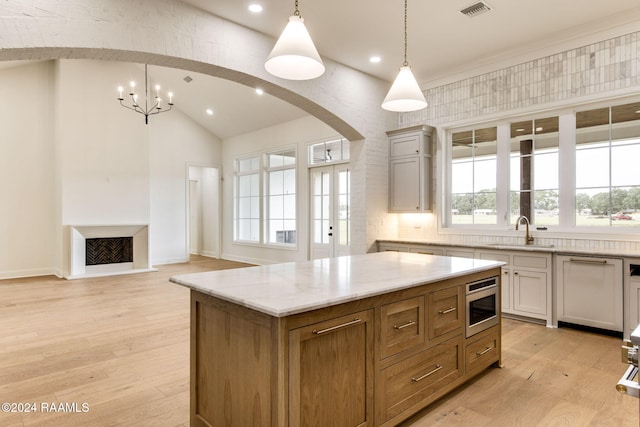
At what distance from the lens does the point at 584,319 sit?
151 inches

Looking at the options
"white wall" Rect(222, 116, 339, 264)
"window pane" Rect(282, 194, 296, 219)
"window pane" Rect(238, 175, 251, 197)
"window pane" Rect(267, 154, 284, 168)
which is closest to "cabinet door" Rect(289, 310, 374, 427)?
"white wall" Rect(222, 116, 339, 264)

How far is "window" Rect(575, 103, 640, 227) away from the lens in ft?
13.1

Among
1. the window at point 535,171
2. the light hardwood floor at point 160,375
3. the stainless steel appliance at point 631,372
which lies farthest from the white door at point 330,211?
the stainless steel appliance at point 631,372

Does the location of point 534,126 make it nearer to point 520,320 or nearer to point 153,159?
point 520,320

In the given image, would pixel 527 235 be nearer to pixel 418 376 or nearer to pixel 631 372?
pixel 418 376

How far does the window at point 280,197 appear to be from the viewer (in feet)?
26.4

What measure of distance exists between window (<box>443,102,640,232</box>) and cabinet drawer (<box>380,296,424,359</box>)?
325cm

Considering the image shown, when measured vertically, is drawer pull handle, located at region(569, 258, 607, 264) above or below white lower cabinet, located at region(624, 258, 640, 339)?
above

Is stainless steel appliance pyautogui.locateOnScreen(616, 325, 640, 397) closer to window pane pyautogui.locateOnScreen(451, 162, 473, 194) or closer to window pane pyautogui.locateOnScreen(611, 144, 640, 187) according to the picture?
window pane pyautogui.locateOnScreen(611, 144, 640, 187)

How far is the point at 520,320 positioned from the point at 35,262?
28.1 feet

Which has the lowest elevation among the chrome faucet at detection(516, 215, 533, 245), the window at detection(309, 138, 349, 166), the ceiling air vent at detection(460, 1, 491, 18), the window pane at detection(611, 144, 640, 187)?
the chrome faucet at detection(516, 215, 533, 245)

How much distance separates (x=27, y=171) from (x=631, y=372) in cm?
913

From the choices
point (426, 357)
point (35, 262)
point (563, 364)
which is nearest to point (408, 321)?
point (426, 357)

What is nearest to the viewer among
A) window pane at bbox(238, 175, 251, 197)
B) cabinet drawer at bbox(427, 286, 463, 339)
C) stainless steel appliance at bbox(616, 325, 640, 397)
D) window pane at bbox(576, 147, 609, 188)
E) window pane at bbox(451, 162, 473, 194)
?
stainless steel appliance at bbox(616, 325, 640, 397)
